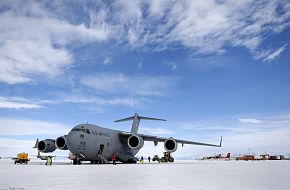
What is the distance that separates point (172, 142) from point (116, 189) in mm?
25613

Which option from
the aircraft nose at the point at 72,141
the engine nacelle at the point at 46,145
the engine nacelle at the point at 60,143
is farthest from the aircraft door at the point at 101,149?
the engine nacelle at the point at 46,145

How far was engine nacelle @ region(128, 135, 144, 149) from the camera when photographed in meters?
31.5

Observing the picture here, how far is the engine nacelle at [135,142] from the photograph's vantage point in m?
31.5

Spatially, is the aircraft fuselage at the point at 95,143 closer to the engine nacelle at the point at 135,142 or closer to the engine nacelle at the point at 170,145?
the engine nacelle at the point at 135,142

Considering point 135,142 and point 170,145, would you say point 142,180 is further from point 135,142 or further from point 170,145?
point 170,145

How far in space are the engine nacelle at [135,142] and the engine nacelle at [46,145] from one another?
7.39 metres

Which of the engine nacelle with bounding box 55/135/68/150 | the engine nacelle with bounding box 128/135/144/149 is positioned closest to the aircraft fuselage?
the engine nacelle with bounding box 128/135/144/149

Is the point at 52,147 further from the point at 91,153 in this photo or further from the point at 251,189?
the point at 251,189

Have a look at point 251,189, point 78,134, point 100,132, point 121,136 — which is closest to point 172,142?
point 121,136

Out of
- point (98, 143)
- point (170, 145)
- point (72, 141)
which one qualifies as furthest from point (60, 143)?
point (170, 145)

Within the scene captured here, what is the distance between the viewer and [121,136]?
33.5m

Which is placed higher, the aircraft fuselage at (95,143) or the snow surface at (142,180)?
the aircraft fuselage at (95,143)

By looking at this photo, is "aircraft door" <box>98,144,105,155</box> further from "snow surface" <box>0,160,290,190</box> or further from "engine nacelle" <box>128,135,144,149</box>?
"snow surface" <box>0,160,290,190</box>

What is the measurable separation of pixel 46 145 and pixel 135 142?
8486 mm
